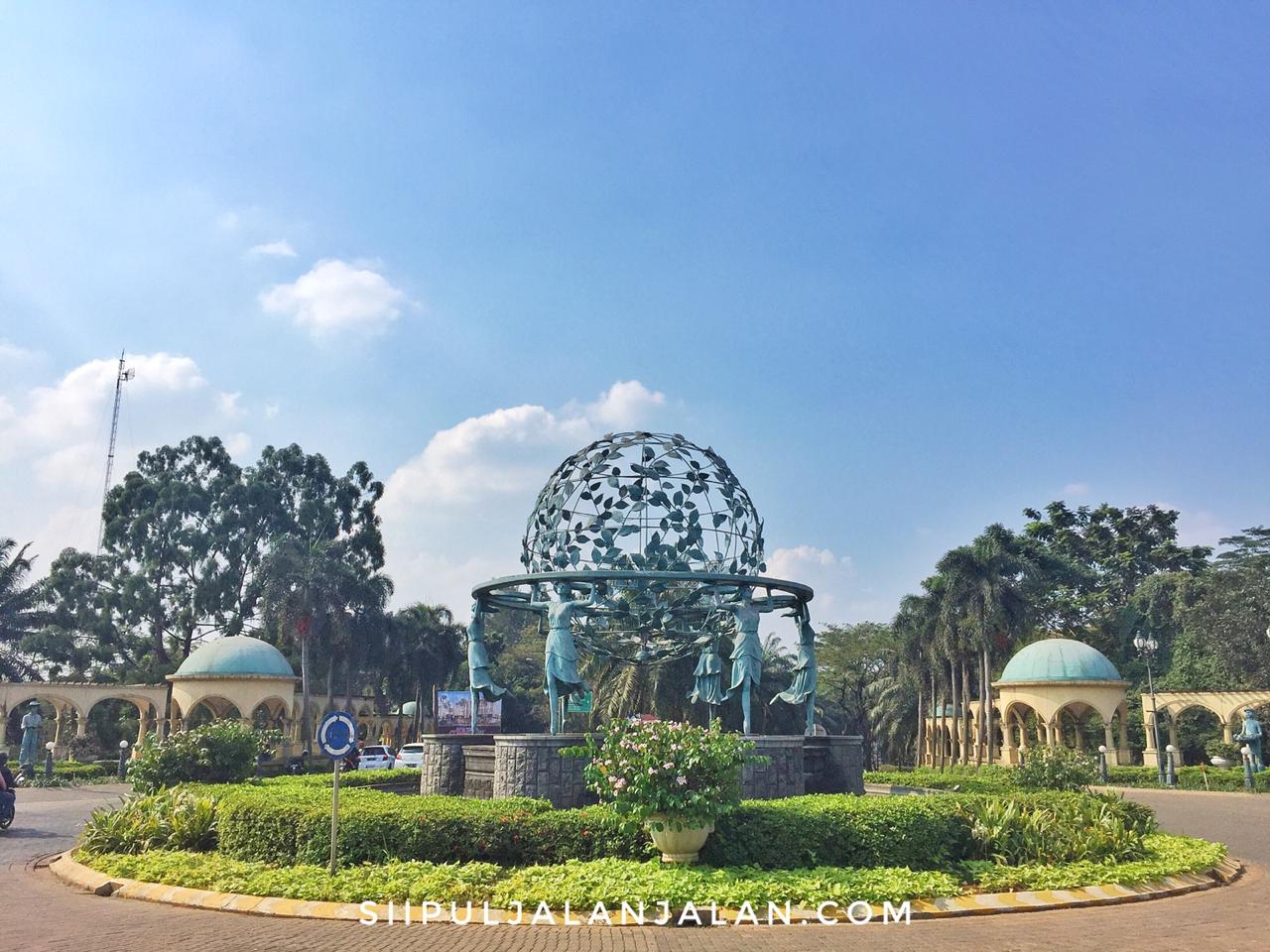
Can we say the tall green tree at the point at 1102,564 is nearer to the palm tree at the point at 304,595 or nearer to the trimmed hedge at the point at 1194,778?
the trimmed hedge at the point at 1194,778

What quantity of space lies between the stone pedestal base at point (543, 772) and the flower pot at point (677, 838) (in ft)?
11.6

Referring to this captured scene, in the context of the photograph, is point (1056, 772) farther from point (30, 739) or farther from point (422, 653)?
point (422, 653)

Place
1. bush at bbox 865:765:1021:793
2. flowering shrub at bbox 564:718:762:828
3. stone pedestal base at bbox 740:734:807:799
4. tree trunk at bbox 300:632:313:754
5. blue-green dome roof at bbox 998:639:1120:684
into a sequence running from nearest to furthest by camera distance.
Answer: flowering shrub at bbox 564:718:762:828, stone pedestal base at bbox 740:734:807:799, bush at bbox 865:765:1021:793, blue-green dome roof at bbox 998:639:1120:684, tree trunk at bbox 300:632:313:754

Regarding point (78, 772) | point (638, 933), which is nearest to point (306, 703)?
point (78, 772)

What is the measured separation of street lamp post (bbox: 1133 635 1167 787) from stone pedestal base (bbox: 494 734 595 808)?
2768 cm

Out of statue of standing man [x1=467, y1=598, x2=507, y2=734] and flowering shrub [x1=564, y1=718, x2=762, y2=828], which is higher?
statue of standing man [x1=467, y1=598, x2=507, y2=734]

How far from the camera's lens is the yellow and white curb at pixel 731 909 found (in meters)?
9.68

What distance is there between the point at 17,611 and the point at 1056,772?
57440 mm

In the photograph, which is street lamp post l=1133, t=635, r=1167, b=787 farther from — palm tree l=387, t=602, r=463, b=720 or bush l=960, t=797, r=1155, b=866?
palm tree l=387, t=602, r=463, b=720

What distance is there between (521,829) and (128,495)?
56.3 m

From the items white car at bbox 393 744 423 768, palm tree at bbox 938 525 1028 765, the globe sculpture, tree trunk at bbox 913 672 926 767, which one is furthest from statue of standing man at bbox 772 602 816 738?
tree trunk at bbox 913 672 926 767

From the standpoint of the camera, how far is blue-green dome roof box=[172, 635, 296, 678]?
39688mm

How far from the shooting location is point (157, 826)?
13398mm

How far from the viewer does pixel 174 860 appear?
39.1ft
